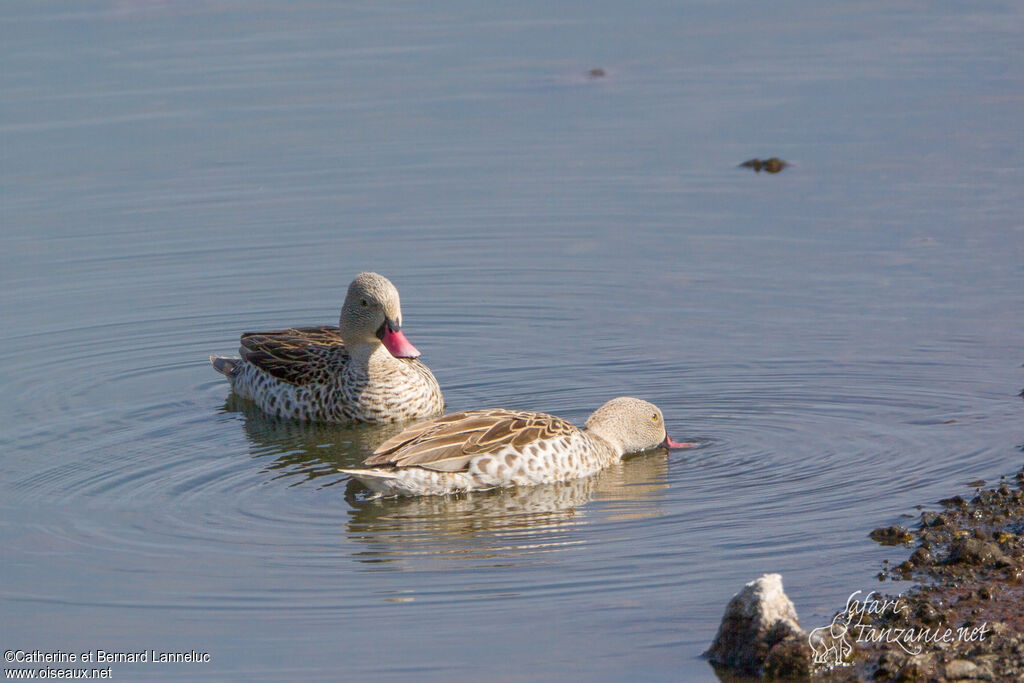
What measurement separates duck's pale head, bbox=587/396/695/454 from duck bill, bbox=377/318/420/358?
6.61 ft

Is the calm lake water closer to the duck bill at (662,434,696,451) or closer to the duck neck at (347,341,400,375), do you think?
the duck bill at (662,434,696,451)

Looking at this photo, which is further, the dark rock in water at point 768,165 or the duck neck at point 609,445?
the dark rock in water at point 768,165

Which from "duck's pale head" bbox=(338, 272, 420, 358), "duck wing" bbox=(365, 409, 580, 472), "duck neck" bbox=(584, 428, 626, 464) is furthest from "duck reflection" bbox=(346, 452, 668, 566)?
"duck's pale head" bbox=(338, 272, 420, 358)

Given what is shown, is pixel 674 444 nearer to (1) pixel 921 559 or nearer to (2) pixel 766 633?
(1) pixel 921 559

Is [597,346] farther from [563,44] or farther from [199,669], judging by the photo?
[563,44]

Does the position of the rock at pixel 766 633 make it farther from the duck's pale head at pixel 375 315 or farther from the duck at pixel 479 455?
the duck's pale head at pixel 375 315

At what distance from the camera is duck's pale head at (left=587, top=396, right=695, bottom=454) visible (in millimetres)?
A: 11195

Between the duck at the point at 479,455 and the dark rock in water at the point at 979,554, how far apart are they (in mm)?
3015

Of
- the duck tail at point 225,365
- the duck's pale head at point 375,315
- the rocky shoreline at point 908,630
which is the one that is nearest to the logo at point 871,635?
the rocky shoreline at point 908,630

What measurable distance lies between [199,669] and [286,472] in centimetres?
340

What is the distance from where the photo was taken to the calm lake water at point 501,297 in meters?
8.59

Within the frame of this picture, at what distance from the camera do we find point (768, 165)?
1727 cm

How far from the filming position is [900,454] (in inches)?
414

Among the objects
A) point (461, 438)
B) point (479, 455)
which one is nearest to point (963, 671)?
point (479, 455)
